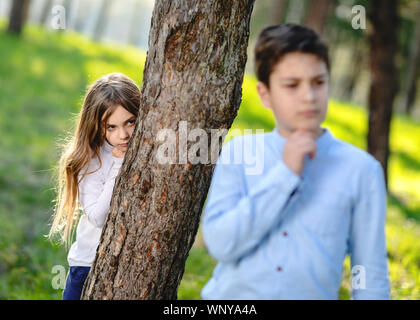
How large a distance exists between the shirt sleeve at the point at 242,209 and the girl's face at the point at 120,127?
3.37ft

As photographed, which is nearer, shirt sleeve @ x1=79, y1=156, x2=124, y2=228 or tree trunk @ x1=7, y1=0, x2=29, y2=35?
shirt sleeve @ x1=79, y1=156, x2=124, y2=228

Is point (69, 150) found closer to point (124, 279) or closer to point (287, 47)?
point (124, 279)

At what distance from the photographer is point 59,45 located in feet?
62.4

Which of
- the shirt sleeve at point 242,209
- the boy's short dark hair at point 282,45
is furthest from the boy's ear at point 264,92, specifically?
the shirt sleeve at point 242,209

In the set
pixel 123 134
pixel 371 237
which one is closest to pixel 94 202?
pixel 123 134

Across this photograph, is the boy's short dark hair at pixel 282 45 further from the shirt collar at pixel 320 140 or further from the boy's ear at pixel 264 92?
the shirt collar at pixel 320 140

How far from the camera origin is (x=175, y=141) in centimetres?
234

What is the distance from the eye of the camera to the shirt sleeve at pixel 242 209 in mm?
1630

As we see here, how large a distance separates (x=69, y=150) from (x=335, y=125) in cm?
1158

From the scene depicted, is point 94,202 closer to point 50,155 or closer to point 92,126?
point 92,126

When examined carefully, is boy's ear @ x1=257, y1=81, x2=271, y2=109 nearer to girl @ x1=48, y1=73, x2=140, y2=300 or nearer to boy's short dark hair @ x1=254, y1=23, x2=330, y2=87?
boy's short dark hair @ x1=254, y1=23, x2=330, y2=87

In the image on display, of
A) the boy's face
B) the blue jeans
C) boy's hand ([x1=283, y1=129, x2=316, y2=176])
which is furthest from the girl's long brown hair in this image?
boy's hand ([x1=283, y1=129, x2=316, y2=176])

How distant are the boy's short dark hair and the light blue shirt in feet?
0.89

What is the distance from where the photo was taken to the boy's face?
67.0 inches
